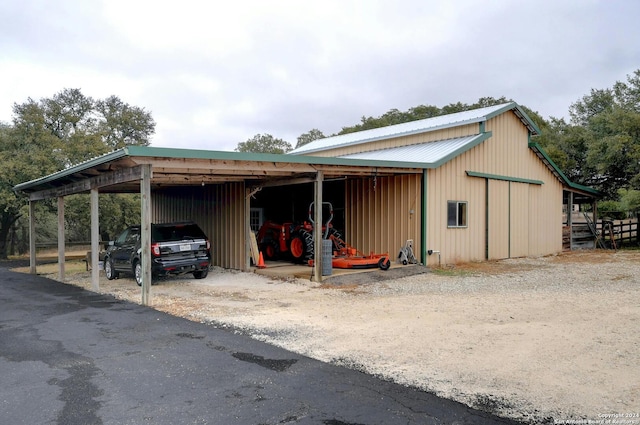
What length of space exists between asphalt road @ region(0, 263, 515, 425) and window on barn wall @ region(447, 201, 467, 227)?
33.1 ft

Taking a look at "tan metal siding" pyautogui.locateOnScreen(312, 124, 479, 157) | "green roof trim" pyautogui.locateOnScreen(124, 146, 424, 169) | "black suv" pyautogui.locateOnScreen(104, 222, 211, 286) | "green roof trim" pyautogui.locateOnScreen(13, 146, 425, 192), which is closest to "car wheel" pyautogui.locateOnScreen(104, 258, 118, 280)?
"black suv" pyautogui.locateOnScreen(104, 222, 211, 286)

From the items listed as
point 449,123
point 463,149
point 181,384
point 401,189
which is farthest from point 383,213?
point 181,384

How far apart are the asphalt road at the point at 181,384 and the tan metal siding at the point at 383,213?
8687 millimetres

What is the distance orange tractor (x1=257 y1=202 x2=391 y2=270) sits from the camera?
1340 cm

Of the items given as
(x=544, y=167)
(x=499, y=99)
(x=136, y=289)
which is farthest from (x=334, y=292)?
(x=499, y=99)

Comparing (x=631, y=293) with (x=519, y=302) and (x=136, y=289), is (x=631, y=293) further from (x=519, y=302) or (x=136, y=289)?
(x=136, y=289)

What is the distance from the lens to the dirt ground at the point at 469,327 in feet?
15.0

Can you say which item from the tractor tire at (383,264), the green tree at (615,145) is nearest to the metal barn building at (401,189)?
the tractor tire at (383,264)

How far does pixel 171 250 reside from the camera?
11.9m

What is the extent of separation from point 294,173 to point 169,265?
3.87 m

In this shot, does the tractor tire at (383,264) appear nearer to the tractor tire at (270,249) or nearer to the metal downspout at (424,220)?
the metal downspout at (424,220)

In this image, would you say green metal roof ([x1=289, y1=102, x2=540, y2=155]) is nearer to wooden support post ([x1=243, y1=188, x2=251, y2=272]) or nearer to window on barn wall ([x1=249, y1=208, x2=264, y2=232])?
window on barn wall ([x1=249, y1=208, x2=264, y2=232])

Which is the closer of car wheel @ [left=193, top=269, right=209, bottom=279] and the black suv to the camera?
the black suv

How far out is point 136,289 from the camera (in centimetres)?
1166
